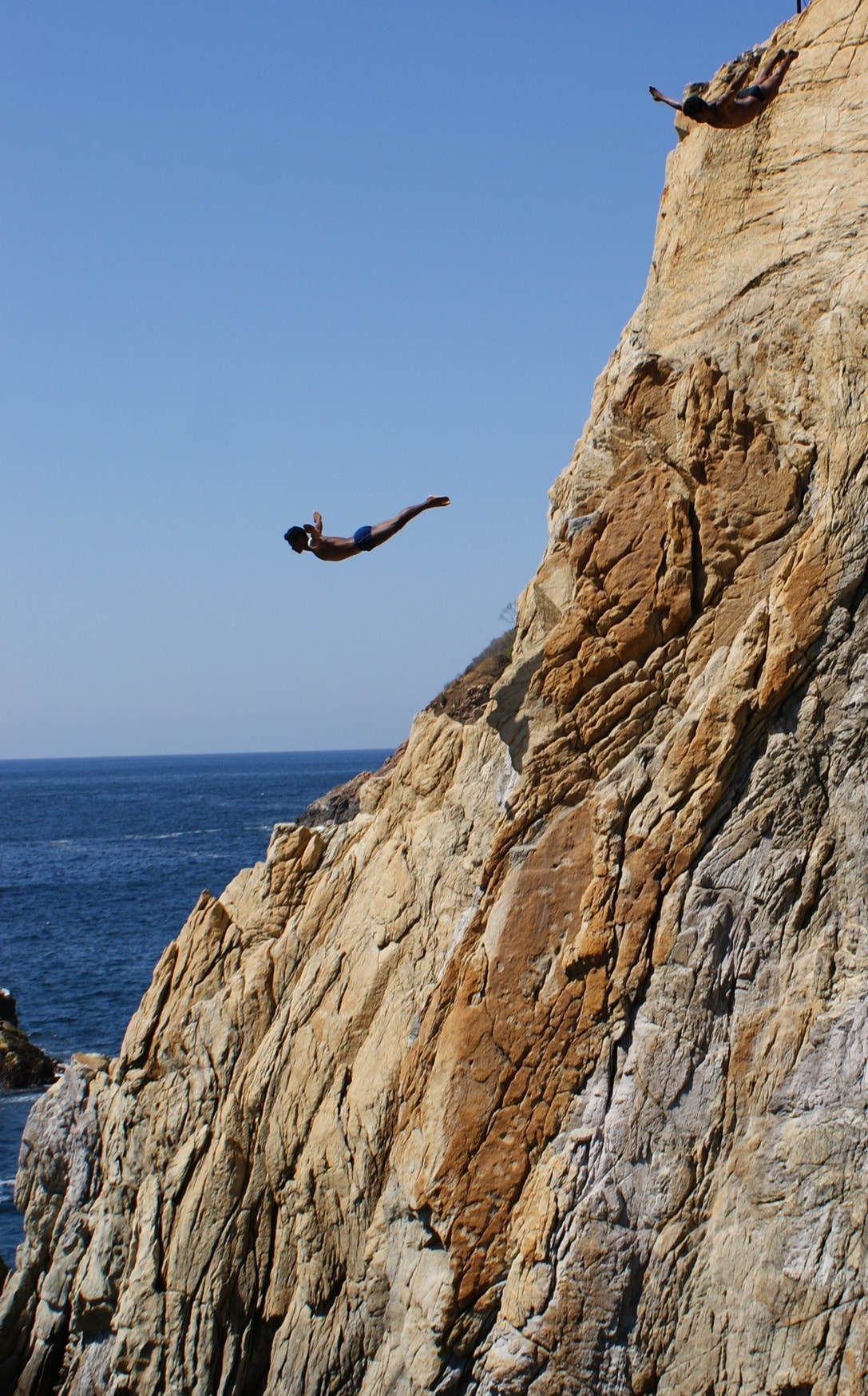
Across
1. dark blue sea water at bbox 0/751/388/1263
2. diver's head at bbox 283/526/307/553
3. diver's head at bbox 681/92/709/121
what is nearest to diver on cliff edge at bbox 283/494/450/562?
diver's head at bbox 283/526/307/553

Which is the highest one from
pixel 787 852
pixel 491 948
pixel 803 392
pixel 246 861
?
pixel 803 392

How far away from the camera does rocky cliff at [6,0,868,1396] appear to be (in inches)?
414

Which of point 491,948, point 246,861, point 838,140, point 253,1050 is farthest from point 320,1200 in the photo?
point 246,861

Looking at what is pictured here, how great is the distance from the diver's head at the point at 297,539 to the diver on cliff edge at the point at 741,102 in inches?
206

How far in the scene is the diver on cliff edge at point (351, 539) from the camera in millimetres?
12555

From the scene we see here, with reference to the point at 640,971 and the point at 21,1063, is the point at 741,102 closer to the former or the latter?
the point at 640,971

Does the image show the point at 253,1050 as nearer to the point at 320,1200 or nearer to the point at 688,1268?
the point at 320,1200

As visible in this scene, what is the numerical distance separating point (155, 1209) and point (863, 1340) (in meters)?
7.98

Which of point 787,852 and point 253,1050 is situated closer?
point 787,852

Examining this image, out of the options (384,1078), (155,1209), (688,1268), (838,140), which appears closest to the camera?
(688,1268)

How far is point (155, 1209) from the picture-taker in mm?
14258

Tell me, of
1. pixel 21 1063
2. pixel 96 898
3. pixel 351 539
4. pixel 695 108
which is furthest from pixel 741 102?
pixel 96 898

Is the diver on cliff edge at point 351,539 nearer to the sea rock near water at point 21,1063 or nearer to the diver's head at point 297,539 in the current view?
the diver's head at point 297,539

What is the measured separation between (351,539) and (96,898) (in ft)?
169
